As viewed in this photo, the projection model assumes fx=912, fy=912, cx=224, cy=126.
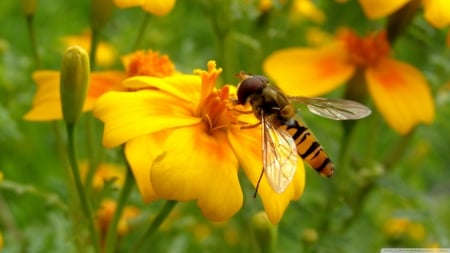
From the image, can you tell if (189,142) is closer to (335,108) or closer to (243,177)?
(335,108)

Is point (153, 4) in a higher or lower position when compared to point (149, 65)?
higher

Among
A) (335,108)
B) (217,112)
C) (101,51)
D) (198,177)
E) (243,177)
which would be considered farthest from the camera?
(101,51)

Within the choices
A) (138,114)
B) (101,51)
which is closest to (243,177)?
(138,114)

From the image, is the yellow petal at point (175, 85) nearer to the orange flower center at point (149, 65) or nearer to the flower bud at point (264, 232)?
the orange flower center at point (149, 65)

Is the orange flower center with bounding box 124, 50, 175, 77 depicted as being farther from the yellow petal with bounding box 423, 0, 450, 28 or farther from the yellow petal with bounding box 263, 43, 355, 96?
the yellow petal with bounding box 423, 0, 450, 28

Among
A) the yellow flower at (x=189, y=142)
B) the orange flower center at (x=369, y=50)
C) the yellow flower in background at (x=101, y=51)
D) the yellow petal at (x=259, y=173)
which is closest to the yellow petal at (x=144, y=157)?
the yellow flower at (x=189, y=142)

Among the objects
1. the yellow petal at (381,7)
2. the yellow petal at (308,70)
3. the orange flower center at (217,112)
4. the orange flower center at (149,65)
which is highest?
the yellow petal at (381,7)

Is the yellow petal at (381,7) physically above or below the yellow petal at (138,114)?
above

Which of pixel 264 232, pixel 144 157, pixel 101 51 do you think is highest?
pixel 144 157
